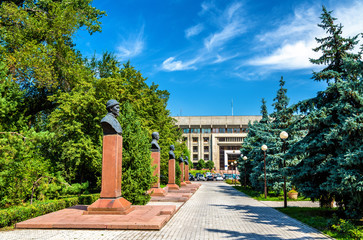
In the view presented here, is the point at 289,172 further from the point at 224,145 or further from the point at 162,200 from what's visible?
the point at 224,145

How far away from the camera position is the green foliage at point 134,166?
12.0 m

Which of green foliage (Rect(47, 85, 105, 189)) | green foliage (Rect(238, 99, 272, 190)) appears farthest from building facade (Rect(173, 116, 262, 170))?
green foliage (Rect(47, 85, 105, 189))

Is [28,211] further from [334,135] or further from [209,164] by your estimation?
[209,164]

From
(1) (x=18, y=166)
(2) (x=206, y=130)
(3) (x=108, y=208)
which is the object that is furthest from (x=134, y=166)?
(2) (x=206, y=130)

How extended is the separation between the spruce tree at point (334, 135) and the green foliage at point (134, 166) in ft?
20.2

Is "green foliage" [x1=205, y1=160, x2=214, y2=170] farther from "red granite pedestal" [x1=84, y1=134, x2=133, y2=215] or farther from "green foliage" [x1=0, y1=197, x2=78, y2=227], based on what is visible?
"red granite pedestal" [x1=84, y1=134, x2=133, y2=215]

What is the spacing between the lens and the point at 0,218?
812 cm

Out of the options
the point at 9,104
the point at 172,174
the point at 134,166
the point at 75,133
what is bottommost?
the point at 172,174

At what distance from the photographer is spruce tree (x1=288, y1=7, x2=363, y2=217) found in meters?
8.73

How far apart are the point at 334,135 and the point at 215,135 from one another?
82.4 metres

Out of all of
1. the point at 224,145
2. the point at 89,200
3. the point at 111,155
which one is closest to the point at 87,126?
the point at 89,200

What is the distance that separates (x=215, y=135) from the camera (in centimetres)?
9138

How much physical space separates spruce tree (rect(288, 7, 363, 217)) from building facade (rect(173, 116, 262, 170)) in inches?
3129

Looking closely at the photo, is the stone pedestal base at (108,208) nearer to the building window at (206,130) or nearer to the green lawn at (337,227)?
the green lawn at (337,227)
